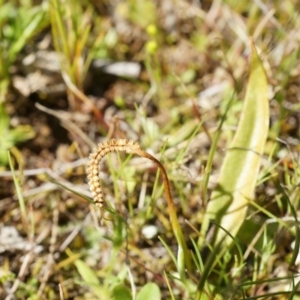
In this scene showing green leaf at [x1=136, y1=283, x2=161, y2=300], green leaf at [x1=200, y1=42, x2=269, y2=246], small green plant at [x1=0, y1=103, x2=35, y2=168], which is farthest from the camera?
small green plant at [x1=0, y1=103, x2=35, y2=168]

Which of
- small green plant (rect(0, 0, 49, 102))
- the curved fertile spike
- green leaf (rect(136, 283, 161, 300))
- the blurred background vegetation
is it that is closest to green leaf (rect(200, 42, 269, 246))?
the blurred background vegetation

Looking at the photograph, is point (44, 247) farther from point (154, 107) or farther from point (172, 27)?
point (172, 27)

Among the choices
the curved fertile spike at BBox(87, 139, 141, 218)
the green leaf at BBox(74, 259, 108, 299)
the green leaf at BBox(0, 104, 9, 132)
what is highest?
the curved fertile spike at BBox(87, 139, 141, 218)

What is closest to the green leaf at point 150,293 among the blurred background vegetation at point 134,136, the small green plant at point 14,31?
the blurred background vegetation at point 134,136

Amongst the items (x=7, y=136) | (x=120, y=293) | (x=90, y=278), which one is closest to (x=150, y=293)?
(x=120, y=293)

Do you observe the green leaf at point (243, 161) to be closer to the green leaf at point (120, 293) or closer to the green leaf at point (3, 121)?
→ the green leaf at point (120, 293)

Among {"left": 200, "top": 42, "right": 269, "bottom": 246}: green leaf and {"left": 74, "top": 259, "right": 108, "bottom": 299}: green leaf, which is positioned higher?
{"left": 200, "top": 42, "right": 269, "bottom": 246}: green leaf

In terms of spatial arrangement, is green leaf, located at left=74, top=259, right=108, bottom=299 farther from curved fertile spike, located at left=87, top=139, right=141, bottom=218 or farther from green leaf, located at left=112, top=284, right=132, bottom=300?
curved fertile spike, located at left=87, top=139, right=141, bottom=218

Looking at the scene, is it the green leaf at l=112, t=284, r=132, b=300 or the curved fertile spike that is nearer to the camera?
the curved fertile spike

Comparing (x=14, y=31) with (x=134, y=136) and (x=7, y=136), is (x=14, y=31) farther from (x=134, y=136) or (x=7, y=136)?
(x=134, y=136)
